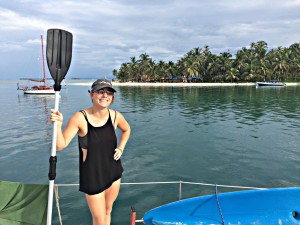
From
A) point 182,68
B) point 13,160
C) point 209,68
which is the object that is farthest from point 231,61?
point 13,160

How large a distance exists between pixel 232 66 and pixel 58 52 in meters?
110

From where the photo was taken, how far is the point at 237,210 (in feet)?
14.3

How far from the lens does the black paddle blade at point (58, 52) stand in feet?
9.84

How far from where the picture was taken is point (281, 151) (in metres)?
14.4

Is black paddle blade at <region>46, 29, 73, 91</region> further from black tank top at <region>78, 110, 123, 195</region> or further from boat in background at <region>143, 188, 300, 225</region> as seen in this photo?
boat in background at <region>143, 188, 300, 225</region>

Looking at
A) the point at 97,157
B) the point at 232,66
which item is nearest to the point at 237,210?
the point at 97,157

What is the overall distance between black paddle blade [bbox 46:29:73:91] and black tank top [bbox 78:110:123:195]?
61cm

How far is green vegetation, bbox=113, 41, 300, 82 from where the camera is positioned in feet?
332

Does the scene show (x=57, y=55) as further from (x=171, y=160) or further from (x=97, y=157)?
(x=171, y=160)

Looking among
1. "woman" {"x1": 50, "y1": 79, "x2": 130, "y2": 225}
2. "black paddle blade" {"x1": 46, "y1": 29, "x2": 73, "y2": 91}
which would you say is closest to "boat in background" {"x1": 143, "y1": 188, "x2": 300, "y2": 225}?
"woman" {"x1": 50, "y1": 79, "x2": 130, "y2": 225}

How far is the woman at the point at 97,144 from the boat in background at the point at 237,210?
4.78 feet

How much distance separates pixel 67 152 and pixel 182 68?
3951 inches

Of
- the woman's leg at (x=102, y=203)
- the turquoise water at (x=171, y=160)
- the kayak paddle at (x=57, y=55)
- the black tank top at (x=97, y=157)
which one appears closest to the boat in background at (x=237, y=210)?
the woman's leg at (x=102, y=203)

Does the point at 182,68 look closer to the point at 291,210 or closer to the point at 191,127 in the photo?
the point at 191,127
